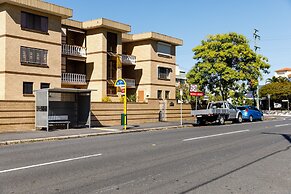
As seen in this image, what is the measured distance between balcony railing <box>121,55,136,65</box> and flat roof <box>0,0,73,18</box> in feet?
31.7

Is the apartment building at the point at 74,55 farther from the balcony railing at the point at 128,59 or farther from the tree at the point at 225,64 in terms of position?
the tree at the point at 225,64

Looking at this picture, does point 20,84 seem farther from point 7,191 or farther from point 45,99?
point 7,191

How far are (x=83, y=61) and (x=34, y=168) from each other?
28366 millimetres

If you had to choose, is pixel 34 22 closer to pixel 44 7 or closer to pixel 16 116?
pixel 44 7

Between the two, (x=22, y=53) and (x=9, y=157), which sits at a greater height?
(x=22, y=53)

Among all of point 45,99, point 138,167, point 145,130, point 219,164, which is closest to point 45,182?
point 138,167

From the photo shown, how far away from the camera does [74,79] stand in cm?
3438

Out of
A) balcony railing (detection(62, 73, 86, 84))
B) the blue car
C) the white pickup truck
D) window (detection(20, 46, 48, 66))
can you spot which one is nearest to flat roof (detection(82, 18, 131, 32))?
balcony railing (detection(62, 73, 86, 84))

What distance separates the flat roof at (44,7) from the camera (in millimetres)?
26725

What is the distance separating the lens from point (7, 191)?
629 cm

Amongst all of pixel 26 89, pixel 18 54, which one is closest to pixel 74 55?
pixel 26 89

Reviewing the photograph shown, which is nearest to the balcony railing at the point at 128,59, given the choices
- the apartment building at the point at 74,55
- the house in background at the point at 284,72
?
the apartment building at the point at 74,55

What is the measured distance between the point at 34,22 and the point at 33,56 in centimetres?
277

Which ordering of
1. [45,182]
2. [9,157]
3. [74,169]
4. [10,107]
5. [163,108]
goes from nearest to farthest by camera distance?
[45,182], [74,169], [9,157], [10,107], [163,108]
